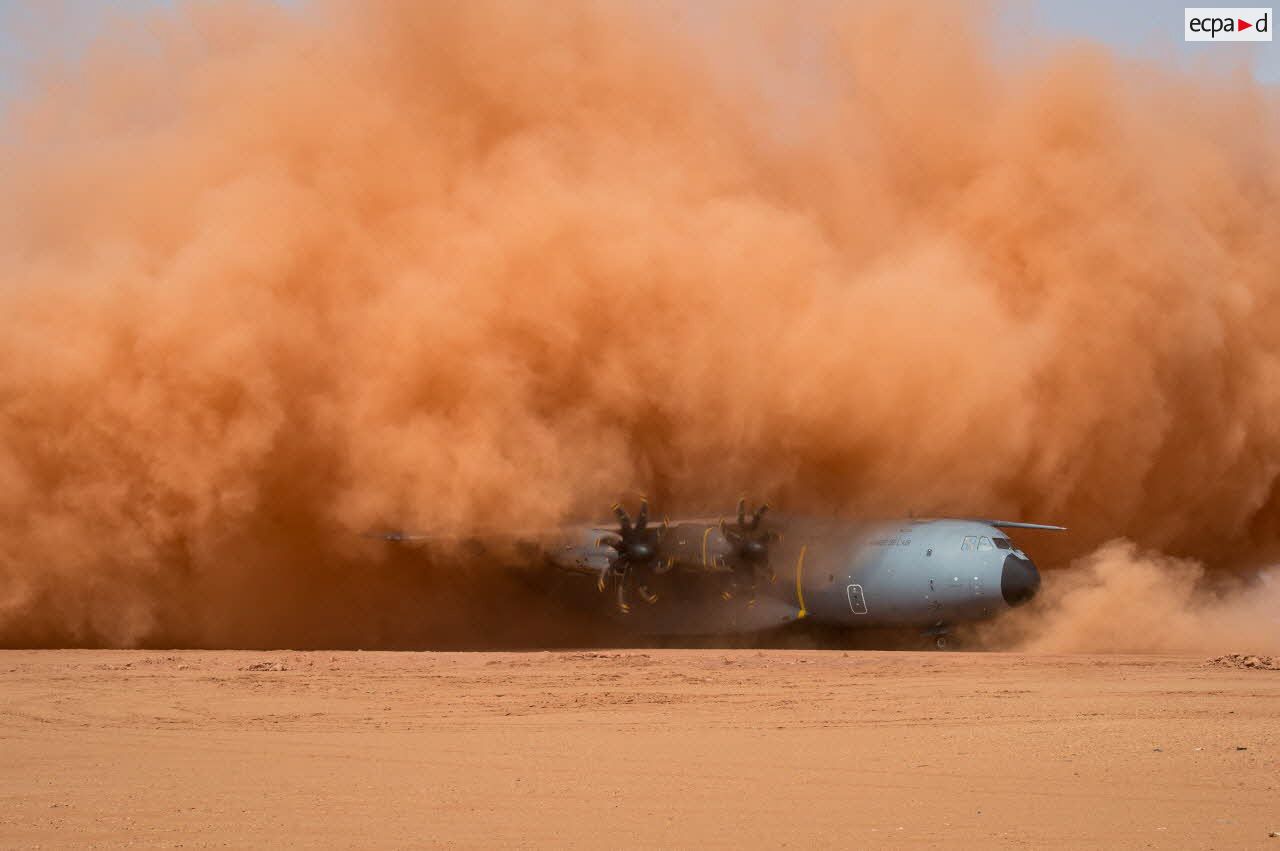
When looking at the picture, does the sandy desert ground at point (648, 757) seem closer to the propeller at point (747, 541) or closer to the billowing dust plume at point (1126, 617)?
the billowing dust plume at point (1126, 617)

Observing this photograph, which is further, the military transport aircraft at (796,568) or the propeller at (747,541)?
the propeller at (747,541)

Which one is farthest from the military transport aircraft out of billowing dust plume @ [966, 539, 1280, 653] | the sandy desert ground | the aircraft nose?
the sandy desert ground

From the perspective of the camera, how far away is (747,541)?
23.6 m

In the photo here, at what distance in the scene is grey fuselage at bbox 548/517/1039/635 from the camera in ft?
72.3

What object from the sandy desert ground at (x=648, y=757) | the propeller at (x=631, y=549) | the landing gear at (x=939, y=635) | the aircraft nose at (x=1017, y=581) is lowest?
the sandy desert ground at (x=648, y=757)

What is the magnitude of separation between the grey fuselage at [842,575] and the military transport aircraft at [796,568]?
0.06 ft

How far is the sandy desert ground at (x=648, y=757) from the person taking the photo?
320 inches

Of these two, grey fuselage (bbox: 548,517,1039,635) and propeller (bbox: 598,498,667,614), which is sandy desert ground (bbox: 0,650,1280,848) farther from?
propeller (bbox: 598,498,667,614)

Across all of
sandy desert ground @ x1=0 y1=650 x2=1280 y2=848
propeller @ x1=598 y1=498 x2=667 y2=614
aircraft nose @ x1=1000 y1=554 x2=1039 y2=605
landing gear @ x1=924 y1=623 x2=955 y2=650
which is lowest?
sandy desert ground @ x1=0 y1=650 x2=1280 y2=848

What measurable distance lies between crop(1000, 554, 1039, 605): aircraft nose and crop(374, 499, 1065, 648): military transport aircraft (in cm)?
1

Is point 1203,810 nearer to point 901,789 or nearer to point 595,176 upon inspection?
point 901,789

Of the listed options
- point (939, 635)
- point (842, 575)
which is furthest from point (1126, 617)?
point (842, 575)

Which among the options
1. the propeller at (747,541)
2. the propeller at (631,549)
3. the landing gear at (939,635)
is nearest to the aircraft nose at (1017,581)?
the landing gear at (939,635)

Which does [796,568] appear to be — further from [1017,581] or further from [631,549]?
[1017,581]
